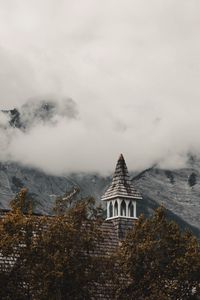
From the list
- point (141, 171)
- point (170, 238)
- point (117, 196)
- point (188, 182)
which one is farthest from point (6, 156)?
point (170, 238)

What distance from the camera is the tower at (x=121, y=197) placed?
5388cm

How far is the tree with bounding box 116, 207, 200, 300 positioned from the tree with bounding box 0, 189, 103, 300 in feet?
5.64

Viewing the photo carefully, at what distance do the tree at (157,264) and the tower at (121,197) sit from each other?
1622 cm

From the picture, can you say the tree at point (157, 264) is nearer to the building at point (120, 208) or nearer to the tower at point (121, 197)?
the building at point (120, 208)

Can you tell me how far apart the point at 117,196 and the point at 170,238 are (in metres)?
18.0

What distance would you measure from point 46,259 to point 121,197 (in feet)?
71.6

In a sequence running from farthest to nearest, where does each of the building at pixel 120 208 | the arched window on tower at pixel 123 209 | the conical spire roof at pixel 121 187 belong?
the conical spire roof at pixel 121 187
the arched window on tower at pixel 123 209
the building at pixel 120 208

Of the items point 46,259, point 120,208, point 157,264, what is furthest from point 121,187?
point 46,259

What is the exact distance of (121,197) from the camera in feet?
179

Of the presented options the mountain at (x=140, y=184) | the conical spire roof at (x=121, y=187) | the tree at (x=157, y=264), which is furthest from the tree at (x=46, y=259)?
the mountain at (x=140, y=184)

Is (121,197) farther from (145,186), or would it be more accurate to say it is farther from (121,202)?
(145,186)

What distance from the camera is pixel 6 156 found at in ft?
434

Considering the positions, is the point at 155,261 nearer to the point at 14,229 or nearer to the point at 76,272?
the point at 76,272

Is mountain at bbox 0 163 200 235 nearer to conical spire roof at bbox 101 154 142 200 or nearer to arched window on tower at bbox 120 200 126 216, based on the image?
conical spire roof at bbox 101 154 142 200
